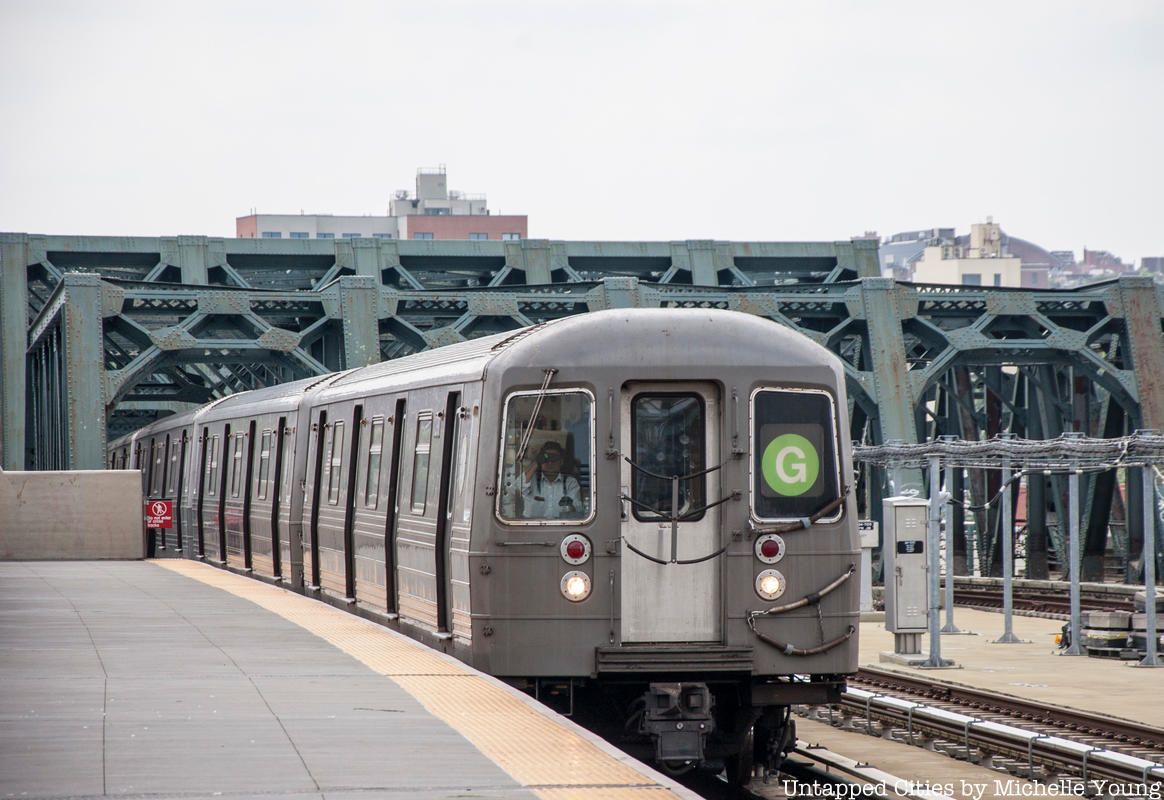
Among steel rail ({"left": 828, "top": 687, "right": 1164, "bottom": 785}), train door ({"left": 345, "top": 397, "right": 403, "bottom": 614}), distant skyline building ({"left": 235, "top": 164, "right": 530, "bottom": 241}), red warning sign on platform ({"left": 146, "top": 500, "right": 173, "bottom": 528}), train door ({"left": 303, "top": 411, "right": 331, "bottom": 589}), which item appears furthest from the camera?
distant skyline building ({"left": 235, "top": 164, "right": 530, "bottom": 241})

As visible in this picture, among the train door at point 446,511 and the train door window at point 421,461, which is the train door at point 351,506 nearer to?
the train door window at point 421,461

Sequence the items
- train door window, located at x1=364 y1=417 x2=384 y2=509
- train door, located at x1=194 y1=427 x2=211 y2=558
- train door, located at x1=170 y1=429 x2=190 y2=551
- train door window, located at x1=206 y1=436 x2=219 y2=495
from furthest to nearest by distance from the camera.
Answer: train door, located at x1=170 y1=429 x2=190 y2=551 → train door, located at x1=194 y1=427 x2=211 y2=558 → train door window, located at x1=206 y1=436 x2=219 y2=495 → train door window, located at x1=364 y1=417 x2=384 y2=509

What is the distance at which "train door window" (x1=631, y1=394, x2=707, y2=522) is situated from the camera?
35.7 feet

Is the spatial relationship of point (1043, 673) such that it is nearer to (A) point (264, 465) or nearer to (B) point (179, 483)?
(A) point (264, 465)

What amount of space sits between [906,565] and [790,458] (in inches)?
389

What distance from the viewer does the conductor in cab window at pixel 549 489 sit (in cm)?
1087

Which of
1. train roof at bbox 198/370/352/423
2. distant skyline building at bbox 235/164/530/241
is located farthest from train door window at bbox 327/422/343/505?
distant skyline building at bbox 235/164/530/241

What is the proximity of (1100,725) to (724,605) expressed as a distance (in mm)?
5010

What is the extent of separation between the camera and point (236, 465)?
22.9 m

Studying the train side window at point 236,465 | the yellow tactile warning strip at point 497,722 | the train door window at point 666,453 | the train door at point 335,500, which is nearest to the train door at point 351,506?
the train door at point 335,500

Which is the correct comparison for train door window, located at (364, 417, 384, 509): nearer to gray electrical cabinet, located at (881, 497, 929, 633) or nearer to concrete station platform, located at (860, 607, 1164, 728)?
concrete station platform, located at (860, 607, 1164, 728)

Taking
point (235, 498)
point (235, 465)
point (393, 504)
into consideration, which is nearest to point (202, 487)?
point (235, 465)

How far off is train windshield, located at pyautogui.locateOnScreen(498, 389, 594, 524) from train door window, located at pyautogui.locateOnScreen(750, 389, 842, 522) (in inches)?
41.5

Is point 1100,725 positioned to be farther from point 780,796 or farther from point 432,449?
point 432,449
